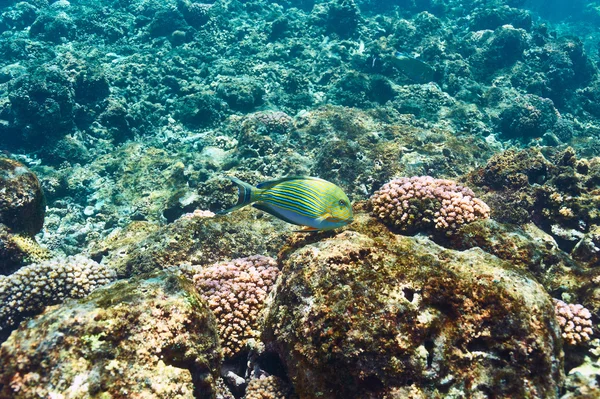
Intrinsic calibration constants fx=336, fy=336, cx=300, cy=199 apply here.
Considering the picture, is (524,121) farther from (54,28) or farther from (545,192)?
(54,28)

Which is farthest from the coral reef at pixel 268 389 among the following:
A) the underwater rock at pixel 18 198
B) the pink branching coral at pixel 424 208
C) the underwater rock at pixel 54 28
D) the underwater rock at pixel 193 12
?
the underwater rock at pixel 54 28

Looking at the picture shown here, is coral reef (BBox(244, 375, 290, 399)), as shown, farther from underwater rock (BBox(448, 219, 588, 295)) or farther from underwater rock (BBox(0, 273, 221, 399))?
underwater rock (BBox(448, 219, 588, 295))

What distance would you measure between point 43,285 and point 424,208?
4.96 meters

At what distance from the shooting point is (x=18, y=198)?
18.4 feet

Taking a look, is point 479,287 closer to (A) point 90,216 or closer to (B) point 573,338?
(B) point 573,338

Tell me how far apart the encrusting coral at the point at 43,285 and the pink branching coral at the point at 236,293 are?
1.55 metres

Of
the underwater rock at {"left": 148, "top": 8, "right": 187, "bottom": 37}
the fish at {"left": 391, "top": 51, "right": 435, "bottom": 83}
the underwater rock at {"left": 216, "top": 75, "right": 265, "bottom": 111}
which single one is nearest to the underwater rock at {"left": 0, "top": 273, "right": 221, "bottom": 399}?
the underwater rock at {"left": 216, "top": 75, "right": 265, "bottom": 111}

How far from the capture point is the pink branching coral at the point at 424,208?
13.8 feet

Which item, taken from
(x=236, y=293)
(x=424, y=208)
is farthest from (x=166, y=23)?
(x=424, y=208)

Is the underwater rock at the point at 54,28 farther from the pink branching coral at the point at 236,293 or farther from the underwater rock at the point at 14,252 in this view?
the pink branching coral at the point at 236,293

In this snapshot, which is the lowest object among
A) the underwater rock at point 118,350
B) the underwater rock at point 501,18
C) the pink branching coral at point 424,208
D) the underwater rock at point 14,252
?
the underwater rock at point 14,252

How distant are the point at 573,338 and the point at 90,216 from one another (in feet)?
33.4

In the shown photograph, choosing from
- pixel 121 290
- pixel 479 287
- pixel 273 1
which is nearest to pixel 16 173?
pixel 121 290

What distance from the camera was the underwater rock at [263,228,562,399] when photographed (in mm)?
2402
